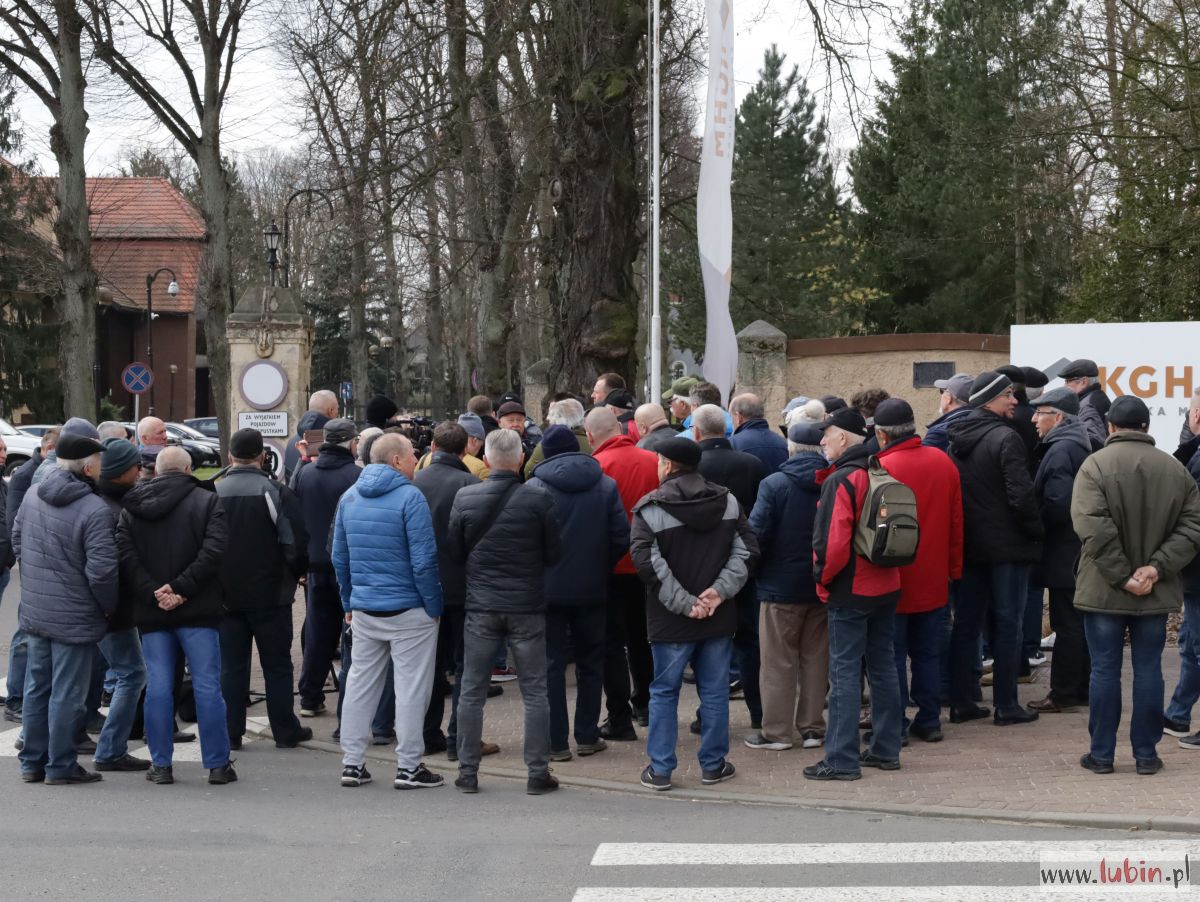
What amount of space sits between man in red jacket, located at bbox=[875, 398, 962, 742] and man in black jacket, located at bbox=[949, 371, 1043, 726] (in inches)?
9.4

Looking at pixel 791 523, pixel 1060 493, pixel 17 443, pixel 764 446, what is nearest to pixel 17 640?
pixel 764 446

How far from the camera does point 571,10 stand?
14.8 m

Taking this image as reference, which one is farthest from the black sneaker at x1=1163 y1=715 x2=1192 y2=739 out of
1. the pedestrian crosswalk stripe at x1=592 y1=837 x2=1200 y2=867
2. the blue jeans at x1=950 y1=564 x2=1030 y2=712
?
the pedestrian crosswalk stripe at x1=592 y1=837 x2=1200 y2=867

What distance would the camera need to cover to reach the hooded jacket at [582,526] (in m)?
8.31

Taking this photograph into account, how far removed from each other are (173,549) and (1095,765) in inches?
201

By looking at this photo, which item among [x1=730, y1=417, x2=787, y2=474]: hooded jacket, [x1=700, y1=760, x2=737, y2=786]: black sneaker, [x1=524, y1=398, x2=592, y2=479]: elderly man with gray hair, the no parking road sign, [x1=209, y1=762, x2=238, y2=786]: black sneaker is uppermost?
the no parking road sign

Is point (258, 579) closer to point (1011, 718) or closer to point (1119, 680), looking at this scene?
point (1011, 718)

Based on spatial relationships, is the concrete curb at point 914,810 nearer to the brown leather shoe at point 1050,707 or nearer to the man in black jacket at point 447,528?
the man in black jacket at point 447,528

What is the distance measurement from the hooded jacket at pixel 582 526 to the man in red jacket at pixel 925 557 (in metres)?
1.59

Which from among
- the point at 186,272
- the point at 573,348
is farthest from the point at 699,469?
the point at 186,272

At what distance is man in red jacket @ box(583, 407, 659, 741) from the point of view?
348 inches

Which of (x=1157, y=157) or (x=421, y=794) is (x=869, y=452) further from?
(x=1157, y=157)

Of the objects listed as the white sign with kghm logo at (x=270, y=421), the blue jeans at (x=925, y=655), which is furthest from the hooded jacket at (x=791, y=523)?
the white sign with kghm logo at (x=270, y=421)

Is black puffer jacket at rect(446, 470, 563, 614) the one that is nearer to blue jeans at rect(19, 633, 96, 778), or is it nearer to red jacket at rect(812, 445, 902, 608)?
red jacket at rect(812, 445, 902, 608)
